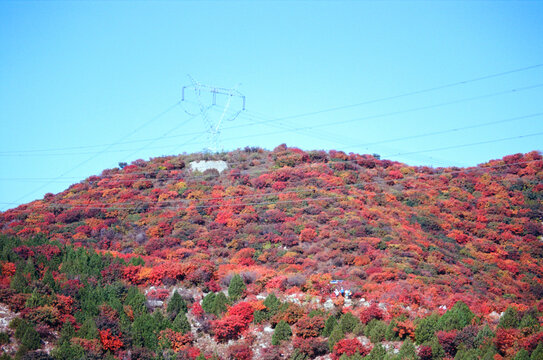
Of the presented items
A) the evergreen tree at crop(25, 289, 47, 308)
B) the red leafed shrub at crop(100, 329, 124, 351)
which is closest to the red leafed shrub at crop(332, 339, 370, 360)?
the red leafed shrub at crop(100, 329, 124, 351)

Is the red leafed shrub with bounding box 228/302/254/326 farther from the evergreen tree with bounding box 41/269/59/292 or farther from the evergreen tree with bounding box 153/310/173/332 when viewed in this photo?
the evergreen tree with bounding box 41/269/59/292

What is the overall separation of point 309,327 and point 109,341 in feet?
35.0

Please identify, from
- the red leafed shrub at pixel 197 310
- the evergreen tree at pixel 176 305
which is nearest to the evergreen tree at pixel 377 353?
the red leafed shrub at pixel 197 310

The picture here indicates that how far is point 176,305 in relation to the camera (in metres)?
33.5

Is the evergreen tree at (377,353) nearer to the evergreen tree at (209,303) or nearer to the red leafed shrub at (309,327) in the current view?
the red leafed shrub at (309,327)

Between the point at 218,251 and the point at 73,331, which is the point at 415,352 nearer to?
the point at 73,331

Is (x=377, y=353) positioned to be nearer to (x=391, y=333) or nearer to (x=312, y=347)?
(x=391, y=333)

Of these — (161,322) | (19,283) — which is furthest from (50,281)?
(161,322)

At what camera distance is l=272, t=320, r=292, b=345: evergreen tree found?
3045 cm

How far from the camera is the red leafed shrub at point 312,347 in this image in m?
29.0

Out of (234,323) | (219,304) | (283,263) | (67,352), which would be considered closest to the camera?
(67,352)

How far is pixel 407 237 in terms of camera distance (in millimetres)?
44719

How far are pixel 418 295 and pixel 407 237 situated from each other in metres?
12.3

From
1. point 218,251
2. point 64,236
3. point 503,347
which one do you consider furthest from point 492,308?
point 64,236
